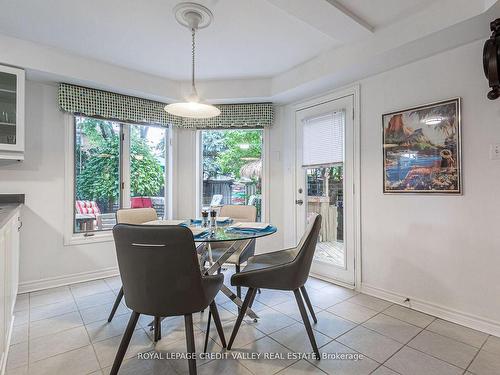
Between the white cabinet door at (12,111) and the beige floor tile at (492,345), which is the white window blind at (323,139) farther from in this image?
the white cabinet door at (12,111)

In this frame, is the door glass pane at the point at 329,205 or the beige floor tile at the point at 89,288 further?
the door glass pane at the point at 329,205

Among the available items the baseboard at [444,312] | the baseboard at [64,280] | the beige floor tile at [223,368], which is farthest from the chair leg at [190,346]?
the baseboard at [64,280]

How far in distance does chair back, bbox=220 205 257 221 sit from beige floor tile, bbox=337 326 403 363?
4.25 ft

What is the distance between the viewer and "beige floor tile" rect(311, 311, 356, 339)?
75.9 inches

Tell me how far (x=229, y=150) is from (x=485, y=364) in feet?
10.5

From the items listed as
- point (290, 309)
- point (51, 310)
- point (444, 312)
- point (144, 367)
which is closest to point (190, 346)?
point (144, 367)

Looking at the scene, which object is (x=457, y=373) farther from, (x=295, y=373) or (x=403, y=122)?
(x=403, y=122)

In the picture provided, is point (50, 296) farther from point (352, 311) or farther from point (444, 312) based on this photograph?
point (444, 312)

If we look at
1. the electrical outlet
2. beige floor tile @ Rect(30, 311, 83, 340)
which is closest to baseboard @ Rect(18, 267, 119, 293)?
beige floor tile @ Rect(30, 311, 83, 340)

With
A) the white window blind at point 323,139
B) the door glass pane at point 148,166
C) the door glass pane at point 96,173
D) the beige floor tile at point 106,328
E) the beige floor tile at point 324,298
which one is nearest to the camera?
the beige floor tile at point 106,328

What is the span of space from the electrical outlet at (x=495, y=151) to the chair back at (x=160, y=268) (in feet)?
7.16

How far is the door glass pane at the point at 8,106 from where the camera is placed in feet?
7.76

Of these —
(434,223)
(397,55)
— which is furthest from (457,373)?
(397,55)

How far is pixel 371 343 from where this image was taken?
1.79 metres
